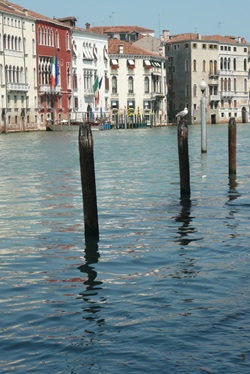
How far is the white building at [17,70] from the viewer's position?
71.1 metres

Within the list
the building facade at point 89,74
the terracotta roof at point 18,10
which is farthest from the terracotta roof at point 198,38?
the terracotta roof at point 18,10

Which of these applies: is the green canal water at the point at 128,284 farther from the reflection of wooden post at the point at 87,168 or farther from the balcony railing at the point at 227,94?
the balcony railing at the point at 227,94

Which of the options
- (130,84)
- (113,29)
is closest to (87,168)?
(130,84)

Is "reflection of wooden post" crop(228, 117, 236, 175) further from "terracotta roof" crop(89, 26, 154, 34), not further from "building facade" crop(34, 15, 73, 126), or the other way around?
"terracotta roof" crop(89, 26, 154, 34)

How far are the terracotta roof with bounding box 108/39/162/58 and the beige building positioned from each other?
7.22 metres

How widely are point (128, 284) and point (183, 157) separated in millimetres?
7428

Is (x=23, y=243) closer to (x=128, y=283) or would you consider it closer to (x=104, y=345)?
(x=128, y=283)

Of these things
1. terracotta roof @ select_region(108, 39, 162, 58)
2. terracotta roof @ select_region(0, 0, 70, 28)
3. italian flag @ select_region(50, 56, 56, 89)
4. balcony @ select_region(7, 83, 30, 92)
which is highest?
terracotta roof @ select_region(0, 0, 70, 28)

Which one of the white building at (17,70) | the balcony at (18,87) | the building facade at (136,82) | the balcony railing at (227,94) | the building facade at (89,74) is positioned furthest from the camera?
the balcony railing at (227,94)

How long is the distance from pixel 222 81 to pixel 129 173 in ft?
287

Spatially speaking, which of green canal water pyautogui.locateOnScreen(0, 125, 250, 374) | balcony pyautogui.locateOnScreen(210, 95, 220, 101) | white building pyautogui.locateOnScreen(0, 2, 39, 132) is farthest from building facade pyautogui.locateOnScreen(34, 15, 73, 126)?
green canal water pyautogui.locateOnScreen(0, 125, 250, 374)

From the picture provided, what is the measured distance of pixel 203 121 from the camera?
28156 millimetres

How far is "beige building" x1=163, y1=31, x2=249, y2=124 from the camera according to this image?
105 metres

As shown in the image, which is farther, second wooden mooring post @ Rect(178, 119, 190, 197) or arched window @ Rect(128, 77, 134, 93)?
arched window @ Rect(128, 77, 134, 93)
